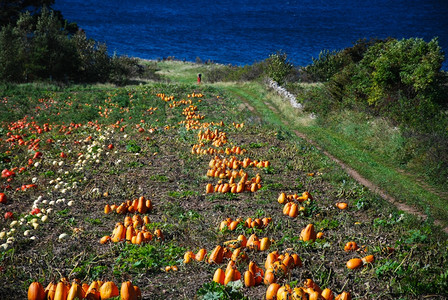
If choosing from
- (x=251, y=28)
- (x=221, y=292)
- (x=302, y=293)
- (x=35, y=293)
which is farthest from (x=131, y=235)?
(x=251, y=28)

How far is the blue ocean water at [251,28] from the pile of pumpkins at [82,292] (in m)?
50.0

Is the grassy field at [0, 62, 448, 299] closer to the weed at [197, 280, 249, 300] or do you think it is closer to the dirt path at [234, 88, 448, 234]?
the weed at [197, 280, 249, 300]

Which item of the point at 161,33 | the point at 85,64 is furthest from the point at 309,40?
the point at 85,64

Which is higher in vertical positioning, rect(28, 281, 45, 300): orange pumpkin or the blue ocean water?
the blue ocean water

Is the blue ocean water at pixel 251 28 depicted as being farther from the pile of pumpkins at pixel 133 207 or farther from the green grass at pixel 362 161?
the pile of pumpkins at pixel 133 207

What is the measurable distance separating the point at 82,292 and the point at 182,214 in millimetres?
3436

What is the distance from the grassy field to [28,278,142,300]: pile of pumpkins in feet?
1.07

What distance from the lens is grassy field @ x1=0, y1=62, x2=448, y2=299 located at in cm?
520

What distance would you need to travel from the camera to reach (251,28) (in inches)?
4427

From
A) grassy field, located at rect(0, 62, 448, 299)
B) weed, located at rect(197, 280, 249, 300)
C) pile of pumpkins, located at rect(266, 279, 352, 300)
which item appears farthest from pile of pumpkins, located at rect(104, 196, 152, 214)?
pile of pumpkins, located at rect(266, 279, 352, 300)

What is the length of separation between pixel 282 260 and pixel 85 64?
37.7m

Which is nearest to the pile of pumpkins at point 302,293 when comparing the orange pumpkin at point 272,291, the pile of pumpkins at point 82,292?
the orange pumpkin at point 272,291

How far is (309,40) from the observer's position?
89.6 m

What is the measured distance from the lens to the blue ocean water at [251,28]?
79125mm
